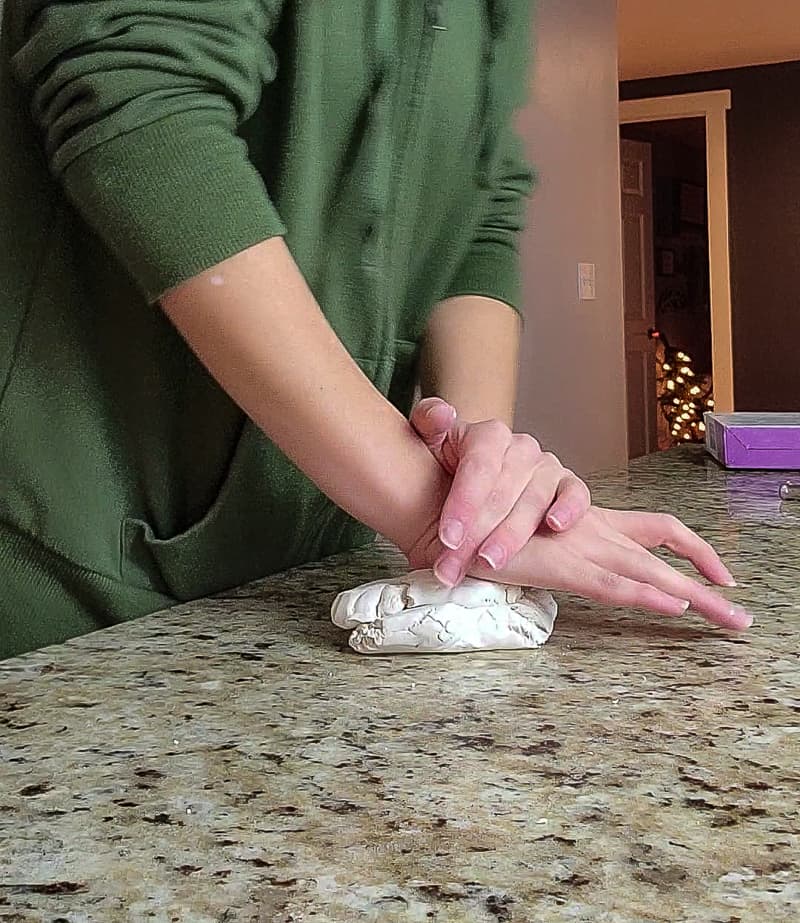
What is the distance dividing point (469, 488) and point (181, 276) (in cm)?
17

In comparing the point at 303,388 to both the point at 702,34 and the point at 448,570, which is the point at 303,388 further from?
the point at 702,34

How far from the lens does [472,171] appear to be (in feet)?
2.89

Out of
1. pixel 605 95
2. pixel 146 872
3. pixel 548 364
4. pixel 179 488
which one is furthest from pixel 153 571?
pixel 605 95

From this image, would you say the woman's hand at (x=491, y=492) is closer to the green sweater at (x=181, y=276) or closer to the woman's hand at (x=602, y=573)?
the woman's hand at (x=602, y=573)

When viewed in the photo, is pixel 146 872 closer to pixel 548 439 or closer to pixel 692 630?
pixel 692 630

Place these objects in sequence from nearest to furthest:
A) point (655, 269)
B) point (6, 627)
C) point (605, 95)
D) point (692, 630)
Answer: point (692, 630) → point (6, 627) → point (605, 95) → point (655, 269)

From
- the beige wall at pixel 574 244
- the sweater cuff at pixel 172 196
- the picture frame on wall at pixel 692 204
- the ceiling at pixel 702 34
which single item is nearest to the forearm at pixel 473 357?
the sweater cuff at pixel 172 196

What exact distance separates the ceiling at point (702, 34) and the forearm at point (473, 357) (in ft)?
13.3

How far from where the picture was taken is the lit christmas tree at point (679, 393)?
6457mm

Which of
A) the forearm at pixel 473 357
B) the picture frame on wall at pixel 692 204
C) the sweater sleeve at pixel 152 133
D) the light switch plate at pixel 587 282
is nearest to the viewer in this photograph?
the sweater sleeve at pixel 152 133

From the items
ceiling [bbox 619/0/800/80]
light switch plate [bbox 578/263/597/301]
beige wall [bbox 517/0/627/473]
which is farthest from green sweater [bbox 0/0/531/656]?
ceiling [bbox 619/0/800/80]

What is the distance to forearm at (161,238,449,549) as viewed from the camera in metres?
0.60

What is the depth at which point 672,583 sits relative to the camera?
63 centimetres

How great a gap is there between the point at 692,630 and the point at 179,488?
325 mm
